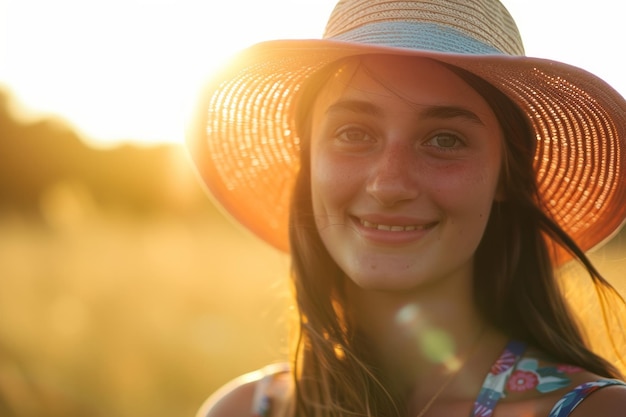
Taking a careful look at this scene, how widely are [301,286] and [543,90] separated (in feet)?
3.15

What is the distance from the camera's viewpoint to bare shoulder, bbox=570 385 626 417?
8.15 ft

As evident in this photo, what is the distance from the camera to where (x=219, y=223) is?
891 inches

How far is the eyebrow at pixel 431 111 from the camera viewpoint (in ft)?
8.95

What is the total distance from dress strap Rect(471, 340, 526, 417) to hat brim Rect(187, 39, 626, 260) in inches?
21.2

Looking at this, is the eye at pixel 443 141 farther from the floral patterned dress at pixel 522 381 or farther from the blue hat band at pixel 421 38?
the floral patterned dress at pixel 522 381

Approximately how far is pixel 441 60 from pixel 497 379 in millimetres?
887

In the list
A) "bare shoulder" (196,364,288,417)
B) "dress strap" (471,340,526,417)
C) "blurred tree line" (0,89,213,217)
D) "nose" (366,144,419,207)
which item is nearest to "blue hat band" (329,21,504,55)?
"nose" (366,144,419,207)

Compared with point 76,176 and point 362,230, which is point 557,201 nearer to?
point 362,230

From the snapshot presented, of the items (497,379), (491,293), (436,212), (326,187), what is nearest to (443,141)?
(436,212)

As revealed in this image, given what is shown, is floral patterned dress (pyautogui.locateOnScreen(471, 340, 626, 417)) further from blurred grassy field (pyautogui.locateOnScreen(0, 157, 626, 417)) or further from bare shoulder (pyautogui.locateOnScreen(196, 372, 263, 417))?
bare shoulder (pyautogui.locateOnScreen(196, 372, 263, 417))

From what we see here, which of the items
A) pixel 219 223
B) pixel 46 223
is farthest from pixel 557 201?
pixel 219 223

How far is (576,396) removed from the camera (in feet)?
8.37

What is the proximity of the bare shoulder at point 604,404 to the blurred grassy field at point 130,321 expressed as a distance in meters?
0.80

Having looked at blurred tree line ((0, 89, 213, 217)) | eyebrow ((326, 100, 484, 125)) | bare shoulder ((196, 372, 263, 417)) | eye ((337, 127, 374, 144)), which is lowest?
blurred tree line ((0, 89, 213, 217))
